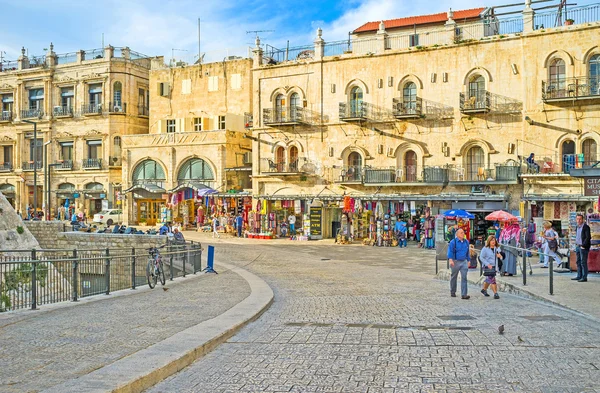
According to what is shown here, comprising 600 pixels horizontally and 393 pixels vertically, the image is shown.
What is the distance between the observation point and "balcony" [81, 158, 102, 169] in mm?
53219

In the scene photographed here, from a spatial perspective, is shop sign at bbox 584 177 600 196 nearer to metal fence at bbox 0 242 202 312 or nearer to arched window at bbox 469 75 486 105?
metal fence at bbox 0 242 202 312

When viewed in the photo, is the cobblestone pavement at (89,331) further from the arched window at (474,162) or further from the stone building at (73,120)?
the stone building at (73,120)

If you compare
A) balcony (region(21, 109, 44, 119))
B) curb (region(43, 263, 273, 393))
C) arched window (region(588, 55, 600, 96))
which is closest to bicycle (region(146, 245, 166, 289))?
curb (region(43, 263, 273, 393))

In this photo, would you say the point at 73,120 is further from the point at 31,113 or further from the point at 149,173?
the point at 149,173

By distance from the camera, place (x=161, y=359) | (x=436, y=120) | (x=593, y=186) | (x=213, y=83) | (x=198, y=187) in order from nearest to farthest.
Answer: (x=161, y=359) → (x=593, y=186) → (x=436, y=120) → (x=198, y=187) → (x=213, y=83)

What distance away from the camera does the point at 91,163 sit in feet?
176

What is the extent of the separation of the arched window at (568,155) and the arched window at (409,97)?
861 centimetres

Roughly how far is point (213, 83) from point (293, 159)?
1121 centimetres

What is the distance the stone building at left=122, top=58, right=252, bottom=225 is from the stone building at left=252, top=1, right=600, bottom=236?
3690 mm

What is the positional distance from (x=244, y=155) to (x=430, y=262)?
2380cm

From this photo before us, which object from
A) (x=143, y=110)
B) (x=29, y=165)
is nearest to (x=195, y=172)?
(x=143, y=110)

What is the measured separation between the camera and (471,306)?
13648mm

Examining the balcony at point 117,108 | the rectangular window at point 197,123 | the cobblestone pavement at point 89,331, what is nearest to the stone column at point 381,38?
the rectangular window at point 197,123

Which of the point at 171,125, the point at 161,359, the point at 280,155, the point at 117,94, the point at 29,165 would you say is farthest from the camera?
the point at 29,165
